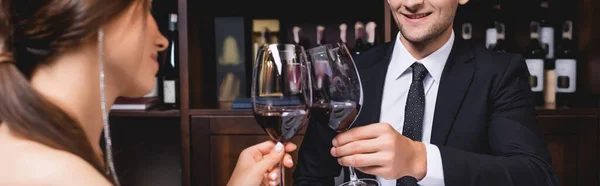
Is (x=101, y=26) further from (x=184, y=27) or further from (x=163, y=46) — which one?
→ (x=184, y=27)

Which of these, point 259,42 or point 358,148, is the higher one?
point 259,42

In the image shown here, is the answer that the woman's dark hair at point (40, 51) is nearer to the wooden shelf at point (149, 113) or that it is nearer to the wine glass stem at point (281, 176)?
the wine glass stem at point (281, 176)

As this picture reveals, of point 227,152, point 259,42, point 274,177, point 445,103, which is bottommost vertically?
point 227,152

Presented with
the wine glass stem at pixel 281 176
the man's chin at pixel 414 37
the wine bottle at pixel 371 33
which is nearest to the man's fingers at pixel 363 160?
the wine glass stem at pixel 281 176

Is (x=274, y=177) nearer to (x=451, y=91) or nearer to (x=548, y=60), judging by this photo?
(x=451, y=91)

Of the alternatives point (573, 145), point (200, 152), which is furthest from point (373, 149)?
point (573, 145)

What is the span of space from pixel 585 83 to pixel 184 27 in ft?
5.00

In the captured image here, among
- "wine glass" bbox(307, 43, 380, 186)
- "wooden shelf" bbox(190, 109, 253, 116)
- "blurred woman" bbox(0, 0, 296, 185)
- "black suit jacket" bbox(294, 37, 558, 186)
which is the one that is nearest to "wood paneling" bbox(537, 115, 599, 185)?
"black suit jacket" bbox(294, 37, 558, 186)

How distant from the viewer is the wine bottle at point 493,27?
1832 millimetres

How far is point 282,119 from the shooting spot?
0.85 meters

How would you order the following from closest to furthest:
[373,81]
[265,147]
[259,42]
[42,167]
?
[42,167] → [265,147] → [373,81] → [259,42]

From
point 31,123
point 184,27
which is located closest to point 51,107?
point 31,123

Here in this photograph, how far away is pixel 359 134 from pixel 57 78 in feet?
1.56

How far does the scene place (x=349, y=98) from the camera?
87 centimetres
